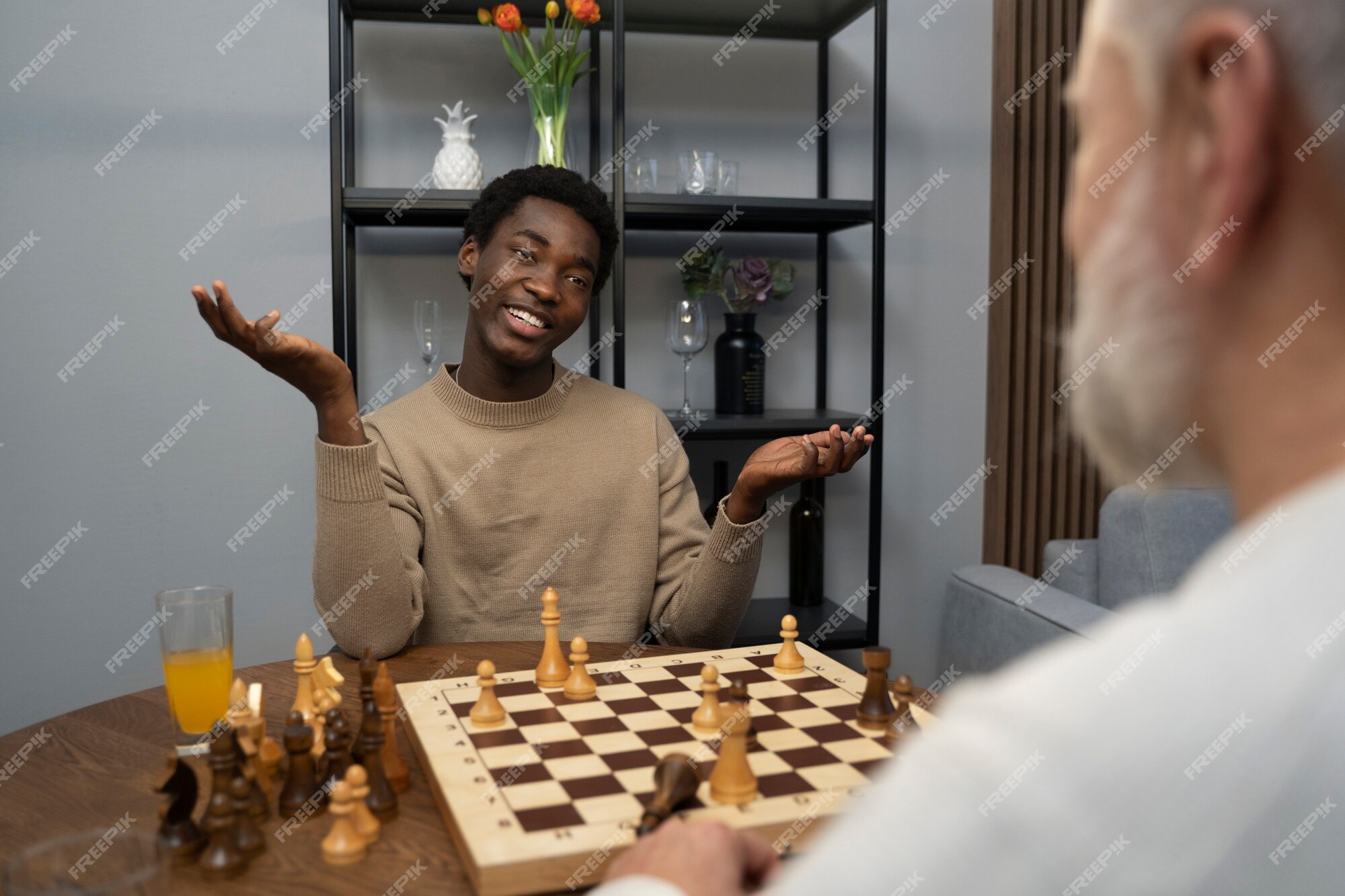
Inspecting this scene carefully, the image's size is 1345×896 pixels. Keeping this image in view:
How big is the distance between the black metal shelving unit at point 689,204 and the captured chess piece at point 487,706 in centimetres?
145

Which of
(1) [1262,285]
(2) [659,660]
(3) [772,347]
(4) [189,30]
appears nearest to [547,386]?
(2) [659,660]

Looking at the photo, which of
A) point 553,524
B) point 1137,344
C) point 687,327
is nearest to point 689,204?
point 687,327

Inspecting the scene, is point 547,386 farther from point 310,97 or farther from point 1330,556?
point 1330,556

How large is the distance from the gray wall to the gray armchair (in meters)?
0.83

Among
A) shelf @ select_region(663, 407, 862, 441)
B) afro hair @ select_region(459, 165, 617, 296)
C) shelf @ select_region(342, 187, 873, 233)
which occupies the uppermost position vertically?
shelf @ select_region(342, 187, 873, 233)

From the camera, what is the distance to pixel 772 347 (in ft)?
10.5

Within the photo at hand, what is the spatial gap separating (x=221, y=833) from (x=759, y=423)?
2.02 metres

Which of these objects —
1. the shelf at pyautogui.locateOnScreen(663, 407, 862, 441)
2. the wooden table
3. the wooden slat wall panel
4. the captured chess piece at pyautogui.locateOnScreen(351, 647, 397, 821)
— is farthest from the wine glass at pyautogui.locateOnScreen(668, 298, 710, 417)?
the captured chess piece at pyautogui.locateOnScreen(351, 647, 397, 821)

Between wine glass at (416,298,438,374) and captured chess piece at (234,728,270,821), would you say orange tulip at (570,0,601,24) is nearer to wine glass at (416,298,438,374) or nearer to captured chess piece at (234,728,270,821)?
wine glass at (416,298,438,374)

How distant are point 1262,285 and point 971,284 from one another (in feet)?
9.74

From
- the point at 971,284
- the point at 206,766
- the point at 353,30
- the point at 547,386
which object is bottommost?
the point at 206,766

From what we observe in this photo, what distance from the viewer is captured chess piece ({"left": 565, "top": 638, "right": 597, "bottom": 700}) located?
135 centimetres

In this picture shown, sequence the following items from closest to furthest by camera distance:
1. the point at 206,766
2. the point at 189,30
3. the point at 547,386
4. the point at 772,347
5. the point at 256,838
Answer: the point at 256,838, the point at 206,766, the point at 547,386, the point at 189,30, the point at 772,347

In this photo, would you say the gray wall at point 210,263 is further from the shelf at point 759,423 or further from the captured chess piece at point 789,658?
the captured chess piece at point 789,658
